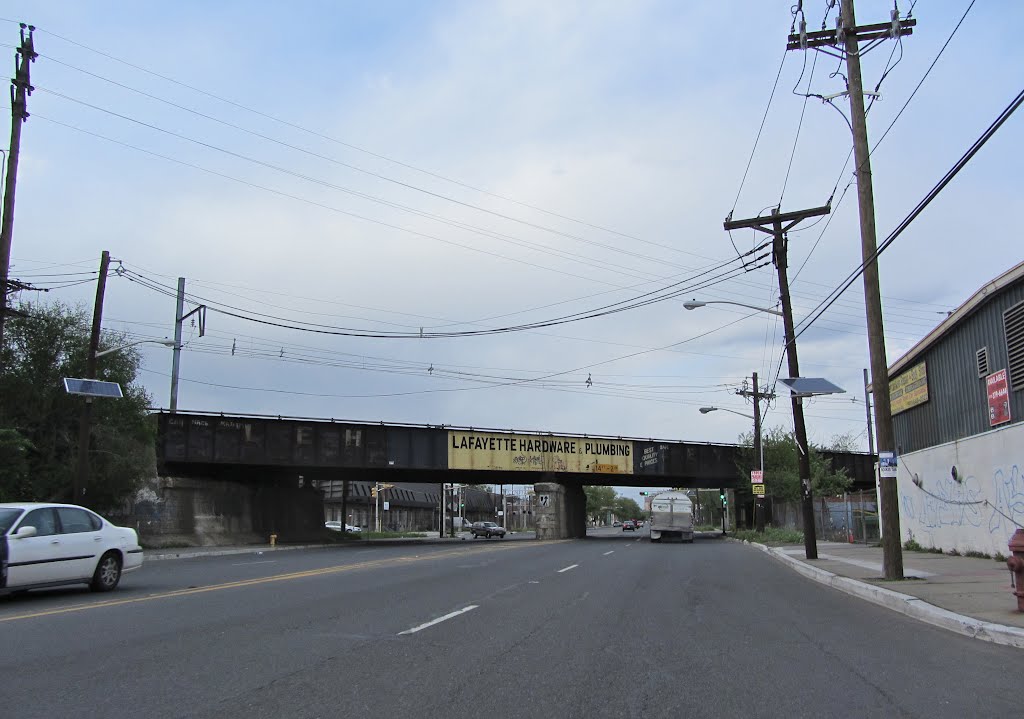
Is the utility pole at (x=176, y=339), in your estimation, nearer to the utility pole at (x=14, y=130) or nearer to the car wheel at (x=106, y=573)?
the utility pole at (x=14, y=130)

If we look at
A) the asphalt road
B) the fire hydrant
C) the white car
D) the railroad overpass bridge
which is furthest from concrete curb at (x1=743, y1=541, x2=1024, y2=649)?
the railroad overpass bridge

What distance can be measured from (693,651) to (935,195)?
7.96 metres

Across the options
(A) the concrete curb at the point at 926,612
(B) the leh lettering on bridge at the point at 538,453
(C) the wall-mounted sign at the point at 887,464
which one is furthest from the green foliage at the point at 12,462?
(C) the wall-mounted sign at the point at 887,464

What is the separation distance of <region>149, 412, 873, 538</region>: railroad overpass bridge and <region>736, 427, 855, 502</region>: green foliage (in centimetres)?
131

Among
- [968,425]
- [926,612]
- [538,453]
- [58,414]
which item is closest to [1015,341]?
[968,425]

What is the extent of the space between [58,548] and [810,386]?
1653 centimetres

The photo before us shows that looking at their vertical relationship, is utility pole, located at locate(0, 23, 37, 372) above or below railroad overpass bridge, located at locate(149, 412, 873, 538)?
above

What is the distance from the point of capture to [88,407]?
2712 cm

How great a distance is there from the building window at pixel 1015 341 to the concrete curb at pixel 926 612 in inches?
236

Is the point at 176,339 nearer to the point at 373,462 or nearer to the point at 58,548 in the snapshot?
the point at 373,462

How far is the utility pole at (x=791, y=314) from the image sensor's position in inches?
981

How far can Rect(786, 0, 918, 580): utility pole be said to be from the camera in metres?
15.4

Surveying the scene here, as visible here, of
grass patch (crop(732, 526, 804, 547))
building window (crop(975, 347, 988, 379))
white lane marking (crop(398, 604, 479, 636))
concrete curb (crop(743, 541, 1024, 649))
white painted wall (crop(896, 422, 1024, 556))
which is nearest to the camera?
concrete curb (crop(743, 541, 1024, 649))

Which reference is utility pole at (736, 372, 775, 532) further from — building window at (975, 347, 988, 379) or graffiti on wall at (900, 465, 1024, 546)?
building window at (975, 347, 988, 379)
